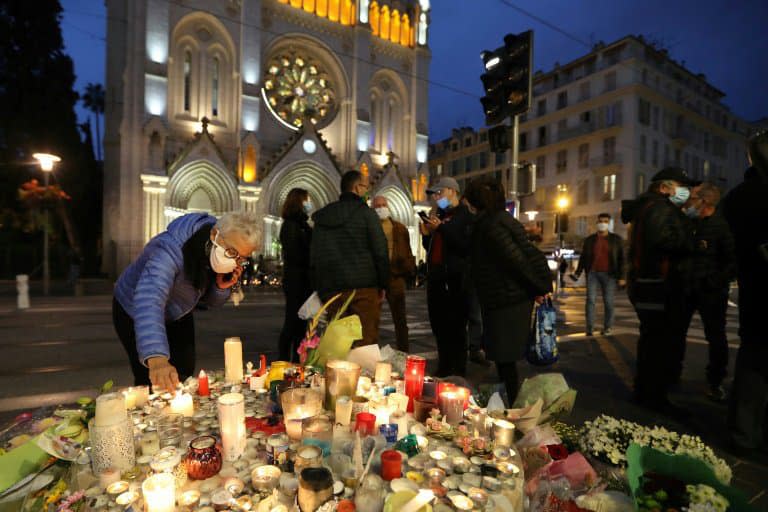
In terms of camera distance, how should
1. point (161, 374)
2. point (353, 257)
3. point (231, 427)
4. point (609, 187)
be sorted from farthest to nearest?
point (609, 187) → point (353, 257) → point (161, 374) → point (231, 427)

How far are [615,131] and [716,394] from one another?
33.0m

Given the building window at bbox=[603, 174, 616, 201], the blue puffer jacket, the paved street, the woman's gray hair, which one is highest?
the building window at bbox=[603, 174, 616, 201]

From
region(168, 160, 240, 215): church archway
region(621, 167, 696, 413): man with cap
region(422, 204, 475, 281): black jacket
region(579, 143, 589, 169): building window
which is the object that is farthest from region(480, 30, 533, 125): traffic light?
region(579, 143, 589, 169): building window

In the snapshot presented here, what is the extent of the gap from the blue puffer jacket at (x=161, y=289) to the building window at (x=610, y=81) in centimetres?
3812

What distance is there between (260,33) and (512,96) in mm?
20617

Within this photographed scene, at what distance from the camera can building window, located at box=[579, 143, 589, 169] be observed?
33.8 meters

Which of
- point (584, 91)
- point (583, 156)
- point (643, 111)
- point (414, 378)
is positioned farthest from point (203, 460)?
point (584, 91)

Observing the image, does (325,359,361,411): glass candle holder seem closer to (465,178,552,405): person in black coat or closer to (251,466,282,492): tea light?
(251,466,282,492): tea light

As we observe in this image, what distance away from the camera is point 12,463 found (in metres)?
1.43

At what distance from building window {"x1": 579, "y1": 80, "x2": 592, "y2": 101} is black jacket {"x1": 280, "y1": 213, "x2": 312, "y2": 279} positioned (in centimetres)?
3719

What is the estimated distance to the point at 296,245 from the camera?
15.2 feet

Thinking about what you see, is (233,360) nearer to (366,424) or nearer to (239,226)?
(239,226)

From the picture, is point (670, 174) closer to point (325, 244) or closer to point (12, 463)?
point (325, 244)

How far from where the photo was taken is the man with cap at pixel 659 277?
3556 mm
